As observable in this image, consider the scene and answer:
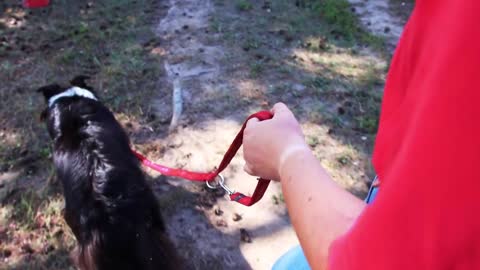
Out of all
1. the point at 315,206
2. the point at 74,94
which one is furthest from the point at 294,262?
the point at 74,94

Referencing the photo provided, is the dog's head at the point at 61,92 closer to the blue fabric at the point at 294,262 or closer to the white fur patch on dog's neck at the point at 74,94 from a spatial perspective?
the white fur patch on dog's neck at the point at 74,94

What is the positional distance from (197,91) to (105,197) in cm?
176

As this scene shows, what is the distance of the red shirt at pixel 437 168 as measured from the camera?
402mm

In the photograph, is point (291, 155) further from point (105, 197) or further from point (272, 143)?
point (105, 197)

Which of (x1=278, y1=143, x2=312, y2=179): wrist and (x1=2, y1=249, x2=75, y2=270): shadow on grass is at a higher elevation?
(x1=278, y1=143, x2=312, y2=179): wrist

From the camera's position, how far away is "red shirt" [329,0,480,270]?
402mm

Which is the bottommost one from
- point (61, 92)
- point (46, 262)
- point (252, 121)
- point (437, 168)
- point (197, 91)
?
point (46, 262)

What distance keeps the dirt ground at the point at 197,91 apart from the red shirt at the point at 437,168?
6.35ft

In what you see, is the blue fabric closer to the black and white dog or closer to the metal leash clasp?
the metal leash clasp

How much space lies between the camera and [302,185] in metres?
0.73

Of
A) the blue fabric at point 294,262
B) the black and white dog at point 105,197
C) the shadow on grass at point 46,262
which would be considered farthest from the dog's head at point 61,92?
the blue fabric at point 294,262

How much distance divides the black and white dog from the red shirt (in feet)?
4.72

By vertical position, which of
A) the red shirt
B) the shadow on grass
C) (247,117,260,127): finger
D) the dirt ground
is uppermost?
the red shirt

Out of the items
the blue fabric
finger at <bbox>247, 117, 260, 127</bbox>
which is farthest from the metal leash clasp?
finger at <bbox>247, 117, 260, 127</bbox>
